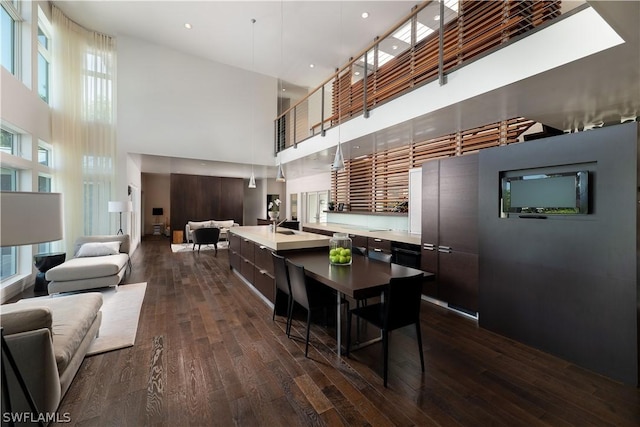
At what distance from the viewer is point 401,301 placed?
2264 millimetres

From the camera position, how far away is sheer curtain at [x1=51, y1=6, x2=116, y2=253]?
18.7 ft

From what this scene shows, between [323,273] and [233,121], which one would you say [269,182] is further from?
[323,273]

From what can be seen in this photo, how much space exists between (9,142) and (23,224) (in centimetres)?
462

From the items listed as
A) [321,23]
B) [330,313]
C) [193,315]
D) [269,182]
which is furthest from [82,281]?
[269,182]

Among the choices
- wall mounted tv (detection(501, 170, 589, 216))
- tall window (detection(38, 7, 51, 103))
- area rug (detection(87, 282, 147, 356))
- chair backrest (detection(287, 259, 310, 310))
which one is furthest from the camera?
tall window (detection(38, 7, 51, 103))

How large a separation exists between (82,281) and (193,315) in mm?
2171

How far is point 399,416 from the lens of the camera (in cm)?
188

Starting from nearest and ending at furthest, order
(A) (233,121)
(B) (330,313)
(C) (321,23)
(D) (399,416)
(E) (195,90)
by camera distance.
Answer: (D) (399,416) → (B) (330,313) → (C) (321,23) → (E) (195,90) → (A) (233,121)

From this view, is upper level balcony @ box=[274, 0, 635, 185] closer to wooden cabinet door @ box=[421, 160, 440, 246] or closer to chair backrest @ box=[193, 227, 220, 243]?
wooden cabinet door @ box=[421, 160, 440, 246]

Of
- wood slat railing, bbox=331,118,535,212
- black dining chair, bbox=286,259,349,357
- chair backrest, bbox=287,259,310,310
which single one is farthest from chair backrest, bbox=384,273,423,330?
wood slat railing, bbox=331,118,535,212

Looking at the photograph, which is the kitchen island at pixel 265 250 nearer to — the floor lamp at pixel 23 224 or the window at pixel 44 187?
the floor lamp at pixel 23 224

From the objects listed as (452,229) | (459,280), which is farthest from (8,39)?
(459,280)

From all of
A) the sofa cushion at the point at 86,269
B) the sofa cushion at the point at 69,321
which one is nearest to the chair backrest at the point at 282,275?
the sofa cushion at the point at 69,321

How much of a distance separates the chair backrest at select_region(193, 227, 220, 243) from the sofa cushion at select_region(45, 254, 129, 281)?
3.60 metres
